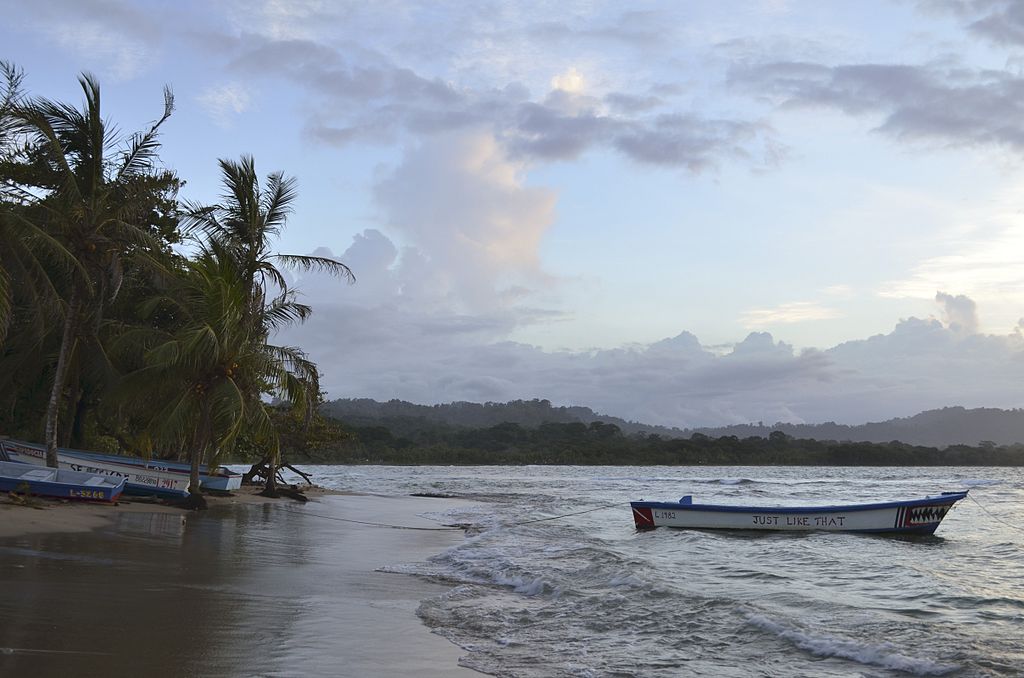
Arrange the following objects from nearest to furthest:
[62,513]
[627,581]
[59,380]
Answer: [627,581] → [62,513] → [59,380]

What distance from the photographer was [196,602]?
779 centimetres

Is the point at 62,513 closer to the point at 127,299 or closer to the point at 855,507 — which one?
the point at 127,299

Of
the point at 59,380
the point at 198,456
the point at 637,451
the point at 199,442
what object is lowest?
the point at 637,451

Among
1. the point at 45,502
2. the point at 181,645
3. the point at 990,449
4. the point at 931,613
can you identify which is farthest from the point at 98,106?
the point at 990,449

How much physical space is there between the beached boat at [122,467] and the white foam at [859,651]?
16224 millimetres

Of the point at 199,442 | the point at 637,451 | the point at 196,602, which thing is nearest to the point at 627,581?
the point at 196,602

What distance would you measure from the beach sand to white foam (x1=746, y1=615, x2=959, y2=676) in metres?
3.86

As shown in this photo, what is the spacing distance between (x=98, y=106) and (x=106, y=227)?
261 cm

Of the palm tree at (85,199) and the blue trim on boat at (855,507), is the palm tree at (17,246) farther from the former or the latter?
the blue trim on boat at (855,507)

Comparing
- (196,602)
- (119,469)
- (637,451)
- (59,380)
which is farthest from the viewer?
(637,451)

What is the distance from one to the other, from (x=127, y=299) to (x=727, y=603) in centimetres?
1863

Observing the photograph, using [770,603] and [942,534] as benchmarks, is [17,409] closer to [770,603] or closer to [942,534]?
[770,603]

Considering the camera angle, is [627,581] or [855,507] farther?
[855,507]

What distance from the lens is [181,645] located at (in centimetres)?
607
